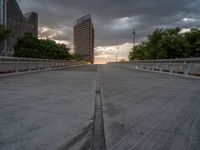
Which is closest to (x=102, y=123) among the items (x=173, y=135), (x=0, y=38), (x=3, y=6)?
(x=173, y=135)

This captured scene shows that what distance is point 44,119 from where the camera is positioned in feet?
11.9

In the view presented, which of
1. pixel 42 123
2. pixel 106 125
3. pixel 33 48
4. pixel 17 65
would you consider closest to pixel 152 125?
pixel 106 125

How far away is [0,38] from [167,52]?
30.0m

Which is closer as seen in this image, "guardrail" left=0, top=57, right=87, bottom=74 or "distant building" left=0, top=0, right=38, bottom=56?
"guardrail" left=0, top=57, right=87, bottom=74

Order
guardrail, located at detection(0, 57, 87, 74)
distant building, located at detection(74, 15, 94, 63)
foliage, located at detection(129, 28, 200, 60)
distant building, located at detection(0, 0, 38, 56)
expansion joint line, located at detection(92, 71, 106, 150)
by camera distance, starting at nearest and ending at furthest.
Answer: expansion joint line, located at detection(92, 71, 106, 150) < guardrail, located at detection(0, 57, 87, 74) < foliage, located at detection(129, 28, 200, 60) < distant building, located at detection(0, 0, 38, 56) < distant building, located at detection(74, 15, 94, 63)

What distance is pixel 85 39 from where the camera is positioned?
160m

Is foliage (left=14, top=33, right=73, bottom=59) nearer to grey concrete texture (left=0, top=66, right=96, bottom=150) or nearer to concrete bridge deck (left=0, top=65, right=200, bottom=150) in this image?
grey concrete texture (left=0, top=66, right=96, bottom=150)

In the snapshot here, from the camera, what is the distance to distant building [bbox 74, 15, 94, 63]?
159 meters

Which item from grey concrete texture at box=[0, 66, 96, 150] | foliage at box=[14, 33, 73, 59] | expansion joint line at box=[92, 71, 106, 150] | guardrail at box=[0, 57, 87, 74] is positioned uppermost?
foliage at box=[14, 33, 73, 59]

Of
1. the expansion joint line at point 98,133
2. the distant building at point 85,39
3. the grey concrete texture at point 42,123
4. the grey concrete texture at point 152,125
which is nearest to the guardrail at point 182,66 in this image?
the grey concrete texture at point 152,125

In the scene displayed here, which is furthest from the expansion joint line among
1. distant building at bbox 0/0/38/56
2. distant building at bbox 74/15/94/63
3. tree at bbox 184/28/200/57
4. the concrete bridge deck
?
distant building at bbox 74/15/94/63

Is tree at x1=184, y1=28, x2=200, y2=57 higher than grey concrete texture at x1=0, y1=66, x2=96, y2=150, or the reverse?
tree at x1=184, y1=28, x2=200, y2=57

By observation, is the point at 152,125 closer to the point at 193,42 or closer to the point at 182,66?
the point at 182,66

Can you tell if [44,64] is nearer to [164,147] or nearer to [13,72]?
[13,72]
